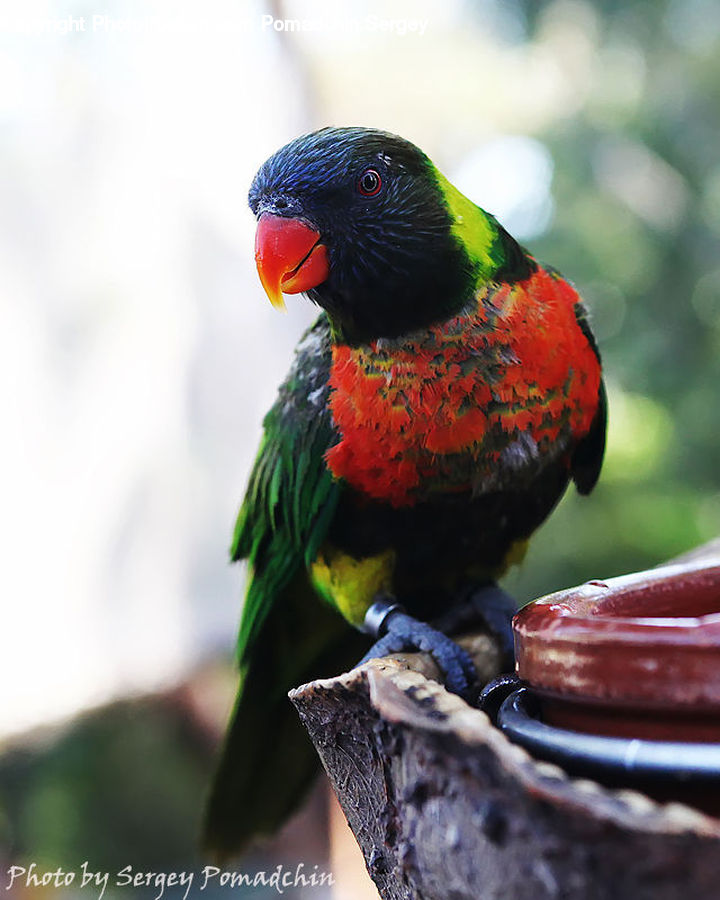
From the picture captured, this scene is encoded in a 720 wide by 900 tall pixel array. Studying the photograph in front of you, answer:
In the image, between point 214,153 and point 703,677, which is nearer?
point 703,677

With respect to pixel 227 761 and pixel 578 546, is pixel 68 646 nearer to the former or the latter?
pixel 227 761

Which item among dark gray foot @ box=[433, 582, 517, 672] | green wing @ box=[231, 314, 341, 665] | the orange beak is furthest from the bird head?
dark gray foot @ box=[433, 582, 517, 672]

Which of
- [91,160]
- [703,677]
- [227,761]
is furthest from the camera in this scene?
[91,160]

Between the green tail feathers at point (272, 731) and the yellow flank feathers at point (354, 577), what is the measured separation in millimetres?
165

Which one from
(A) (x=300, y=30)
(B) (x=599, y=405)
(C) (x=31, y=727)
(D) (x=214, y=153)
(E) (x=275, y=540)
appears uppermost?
(A) (x=300, y=30)

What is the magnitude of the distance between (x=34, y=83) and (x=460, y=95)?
1499mm

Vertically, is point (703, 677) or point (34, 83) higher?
A: point (34, 83)

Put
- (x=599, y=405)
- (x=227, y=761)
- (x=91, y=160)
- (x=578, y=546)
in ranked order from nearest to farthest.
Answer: (x=599, y=405)
(x=227, y=761)
(x=91, y=160)
(x=578, y=546)

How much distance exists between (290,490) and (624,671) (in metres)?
0.72

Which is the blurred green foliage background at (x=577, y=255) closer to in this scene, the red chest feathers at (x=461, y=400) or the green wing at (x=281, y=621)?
the green wing at (x=281, y=621)

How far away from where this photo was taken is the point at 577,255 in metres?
2.78

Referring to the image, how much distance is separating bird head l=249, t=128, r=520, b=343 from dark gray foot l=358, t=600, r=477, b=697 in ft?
1.46

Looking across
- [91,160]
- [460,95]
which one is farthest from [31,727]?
[460,95]

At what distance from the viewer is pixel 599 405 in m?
1.33
